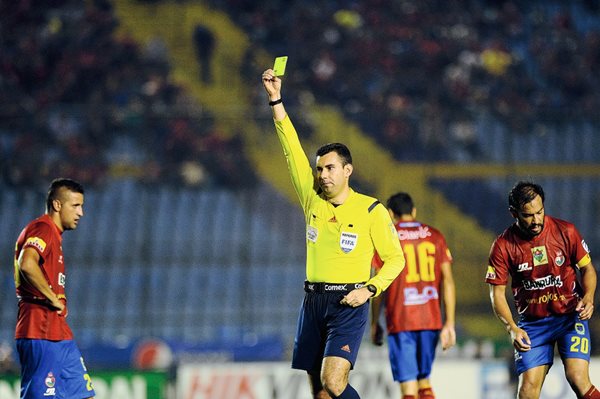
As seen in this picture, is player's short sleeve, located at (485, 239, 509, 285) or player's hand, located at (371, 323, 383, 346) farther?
player's hand, located at (371, 323, 383, 346)

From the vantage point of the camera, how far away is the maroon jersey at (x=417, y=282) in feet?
27.1

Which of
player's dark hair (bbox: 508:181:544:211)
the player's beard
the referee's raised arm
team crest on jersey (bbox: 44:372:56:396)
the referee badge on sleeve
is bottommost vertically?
team crest on jersey (bbox: 44:372:56:396)

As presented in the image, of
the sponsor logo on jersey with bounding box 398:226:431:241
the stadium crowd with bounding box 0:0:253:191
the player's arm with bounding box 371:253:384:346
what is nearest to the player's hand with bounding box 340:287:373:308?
the player's arm with bounding box 371:253:384:346

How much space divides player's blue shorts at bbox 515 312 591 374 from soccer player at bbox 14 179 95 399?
3060 millimetres

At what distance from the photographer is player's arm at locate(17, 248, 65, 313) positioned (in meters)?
6.33

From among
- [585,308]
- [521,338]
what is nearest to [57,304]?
[521,338]

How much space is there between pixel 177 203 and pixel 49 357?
312 inches

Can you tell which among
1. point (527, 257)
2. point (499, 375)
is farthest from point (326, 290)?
point (499, 375)

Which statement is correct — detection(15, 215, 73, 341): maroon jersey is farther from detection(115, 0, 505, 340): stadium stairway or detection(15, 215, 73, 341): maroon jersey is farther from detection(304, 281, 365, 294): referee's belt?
detection(115, 0, 505, 340): stadium stairway

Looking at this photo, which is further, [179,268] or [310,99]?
[310,99]

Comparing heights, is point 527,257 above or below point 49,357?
above

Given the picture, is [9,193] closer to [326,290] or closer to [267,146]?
[267,146]

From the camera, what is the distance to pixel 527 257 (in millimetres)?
6789

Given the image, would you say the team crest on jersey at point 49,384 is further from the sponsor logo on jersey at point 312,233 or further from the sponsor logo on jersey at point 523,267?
the sponsor logo on jersey at point 523,267
